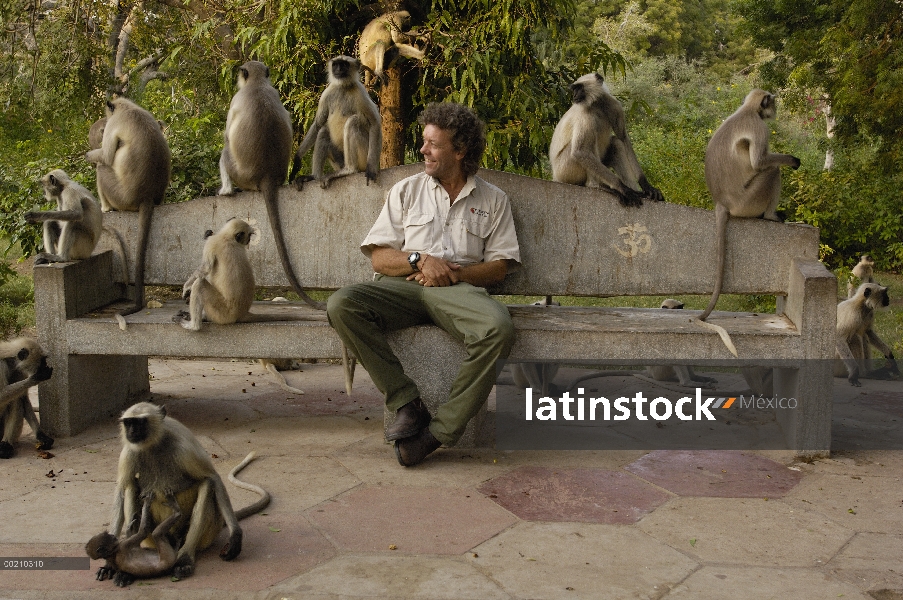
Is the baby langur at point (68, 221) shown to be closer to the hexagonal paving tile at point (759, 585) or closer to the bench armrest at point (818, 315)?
the hexagonal paving tile at point (759, 585)

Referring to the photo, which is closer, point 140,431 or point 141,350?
point 140,431

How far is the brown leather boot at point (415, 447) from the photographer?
3.98 meters

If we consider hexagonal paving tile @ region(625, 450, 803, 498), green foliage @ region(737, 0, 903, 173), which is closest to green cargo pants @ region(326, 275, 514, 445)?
hexagonal paving tile @ region(625, 450, 803, 498)

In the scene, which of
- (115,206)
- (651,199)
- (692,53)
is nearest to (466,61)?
(651,199)

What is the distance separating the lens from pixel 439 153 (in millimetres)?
4254

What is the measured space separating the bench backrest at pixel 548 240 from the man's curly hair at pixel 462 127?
355 millimetres

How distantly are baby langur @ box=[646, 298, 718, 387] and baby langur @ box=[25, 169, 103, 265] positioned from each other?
10.9 feet

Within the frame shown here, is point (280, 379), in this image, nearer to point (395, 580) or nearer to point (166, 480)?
point (166, 480)

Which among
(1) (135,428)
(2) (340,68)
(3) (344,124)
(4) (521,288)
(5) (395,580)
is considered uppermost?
(2) (340,68)

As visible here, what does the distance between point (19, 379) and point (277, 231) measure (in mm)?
1454

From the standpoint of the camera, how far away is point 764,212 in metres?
4.83

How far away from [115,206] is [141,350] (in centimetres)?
106

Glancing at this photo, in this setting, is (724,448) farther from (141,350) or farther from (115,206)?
(115,206)

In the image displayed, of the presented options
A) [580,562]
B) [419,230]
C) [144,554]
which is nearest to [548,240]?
[419,230]
